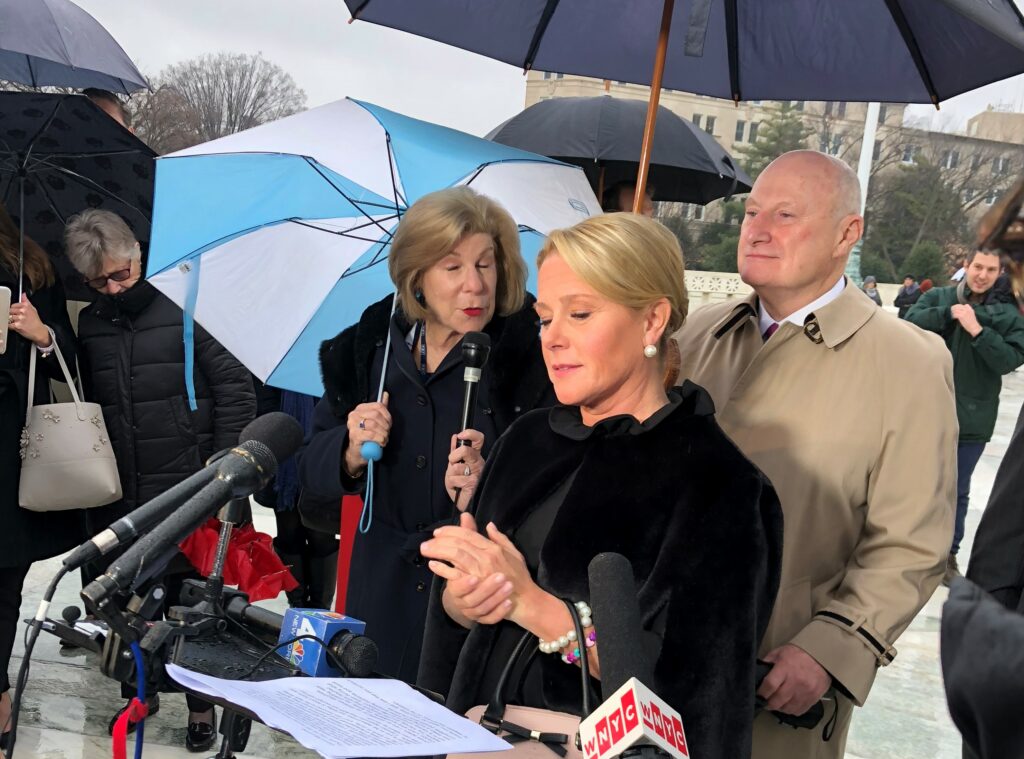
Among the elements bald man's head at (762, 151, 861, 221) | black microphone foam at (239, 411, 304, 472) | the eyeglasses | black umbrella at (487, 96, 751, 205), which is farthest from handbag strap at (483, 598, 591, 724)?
black umbrella at (487, 96, 751, 205)

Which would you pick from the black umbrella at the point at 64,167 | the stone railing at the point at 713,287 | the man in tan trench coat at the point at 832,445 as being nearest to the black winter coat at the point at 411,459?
the man in tan trench coat at the point at 832,445

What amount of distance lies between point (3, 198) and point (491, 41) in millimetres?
2442

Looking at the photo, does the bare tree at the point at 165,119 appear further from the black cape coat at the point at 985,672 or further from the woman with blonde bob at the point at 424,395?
the black cape coat at the point at 985,672

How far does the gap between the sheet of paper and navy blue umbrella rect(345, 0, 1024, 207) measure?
1998 mm

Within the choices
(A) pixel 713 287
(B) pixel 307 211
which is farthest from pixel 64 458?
(A) pixel 713 287

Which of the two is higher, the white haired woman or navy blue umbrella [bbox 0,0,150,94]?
navy blue umbrella [bbox 0,0,150,94]

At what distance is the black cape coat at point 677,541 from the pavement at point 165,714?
96.7 inches

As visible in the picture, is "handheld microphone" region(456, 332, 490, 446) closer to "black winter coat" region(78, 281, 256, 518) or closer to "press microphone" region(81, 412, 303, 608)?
"press microphone" region(81, 412, 303, 608)

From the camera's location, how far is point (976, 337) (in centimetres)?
698

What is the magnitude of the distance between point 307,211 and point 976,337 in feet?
18.1

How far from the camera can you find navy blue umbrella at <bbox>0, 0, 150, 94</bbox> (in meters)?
6.25

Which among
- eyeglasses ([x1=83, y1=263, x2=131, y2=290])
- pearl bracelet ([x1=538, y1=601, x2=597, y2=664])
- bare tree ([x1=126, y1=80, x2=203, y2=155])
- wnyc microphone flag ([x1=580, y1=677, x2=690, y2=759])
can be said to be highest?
bare tree ([x1=126, y1=80, x2=203, y2=155])

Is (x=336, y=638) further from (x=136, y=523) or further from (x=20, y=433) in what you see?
(x=20, y=433)

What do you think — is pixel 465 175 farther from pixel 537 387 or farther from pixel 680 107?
pixel 680 107
